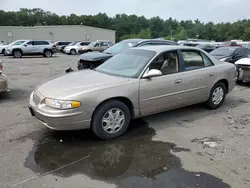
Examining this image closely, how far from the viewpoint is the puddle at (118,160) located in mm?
3266

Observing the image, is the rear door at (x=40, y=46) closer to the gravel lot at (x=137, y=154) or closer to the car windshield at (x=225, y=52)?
the car windshield at (x=225, y=52)

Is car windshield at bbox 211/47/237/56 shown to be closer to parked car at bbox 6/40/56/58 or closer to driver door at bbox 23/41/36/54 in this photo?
parked car at bbox 6/40/56/58

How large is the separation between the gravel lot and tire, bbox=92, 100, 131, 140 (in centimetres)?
15

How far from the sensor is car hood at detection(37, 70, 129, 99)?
4148mm

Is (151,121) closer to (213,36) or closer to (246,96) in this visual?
(246,96)

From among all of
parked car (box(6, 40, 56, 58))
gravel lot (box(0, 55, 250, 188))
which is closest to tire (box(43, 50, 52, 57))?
parked car (box(6, 40, 56, 58))

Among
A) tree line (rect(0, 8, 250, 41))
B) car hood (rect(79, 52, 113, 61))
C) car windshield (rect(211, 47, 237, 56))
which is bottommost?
car hood (rect(79, 52, 113, 61))

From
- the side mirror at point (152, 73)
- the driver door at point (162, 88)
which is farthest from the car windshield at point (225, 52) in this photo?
the side mirror at point (152, 73)

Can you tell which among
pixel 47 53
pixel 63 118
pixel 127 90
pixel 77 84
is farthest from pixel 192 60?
pixel 47 53

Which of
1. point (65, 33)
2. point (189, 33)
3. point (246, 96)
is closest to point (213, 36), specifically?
point (189, 33)

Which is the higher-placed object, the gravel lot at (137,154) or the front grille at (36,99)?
the front grille at (36,99)

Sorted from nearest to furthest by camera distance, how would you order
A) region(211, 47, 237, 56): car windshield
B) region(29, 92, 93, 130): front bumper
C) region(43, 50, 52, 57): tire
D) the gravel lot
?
the gravel lot → region(29, 92, 93, 130): front bumper → region(211, 47, 237, 56): car windshield → region(43, 50, 52, 57): tire

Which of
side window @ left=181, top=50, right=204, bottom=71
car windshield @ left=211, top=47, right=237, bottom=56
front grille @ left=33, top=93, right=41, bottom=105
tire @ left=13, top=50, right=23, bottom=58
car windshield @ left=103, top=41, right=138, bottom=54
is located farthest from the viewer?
tire @ left=13, top=50, right=23, bottom=58

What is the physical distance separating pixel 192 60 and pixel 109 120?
8.01 feet
